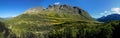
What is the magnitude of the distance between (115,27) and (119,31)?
6.62 m

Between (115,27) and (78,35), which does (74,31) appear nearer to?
(78,35)

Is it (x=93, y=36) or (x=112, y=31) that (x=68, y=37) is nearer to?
(x=93, y=36)

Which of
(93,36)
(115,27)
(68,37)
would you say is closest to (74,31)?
(68,37)

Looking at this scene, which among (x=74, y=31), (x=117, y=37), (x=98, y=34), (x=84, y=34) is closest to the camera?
(x=117, y=37)

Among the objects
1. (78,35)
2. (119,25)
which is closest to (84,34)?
(78,35)

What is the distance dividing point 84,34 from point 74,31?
712 inches

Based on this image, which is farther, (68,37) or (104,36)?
(68,37)

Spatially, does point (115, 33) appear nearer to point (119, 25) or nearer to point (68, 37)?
point (119, 25)

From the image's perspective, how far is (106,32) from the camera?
151 m

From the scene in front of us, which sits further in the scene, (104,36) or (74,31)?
(74,31)

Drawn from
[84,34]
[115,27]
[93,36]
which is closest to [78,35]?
[84,34]

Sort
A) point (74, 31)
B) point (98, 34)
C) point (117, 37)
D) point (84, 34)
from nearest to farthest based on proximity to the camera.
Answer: point (117, 37), point (98, 34), point (84, 34), point (74, 31)

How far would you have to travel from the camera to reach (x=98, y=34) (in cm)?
15850

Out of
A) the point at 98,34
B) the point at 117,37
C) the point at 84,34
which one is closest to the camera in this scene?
the point at 117,37
